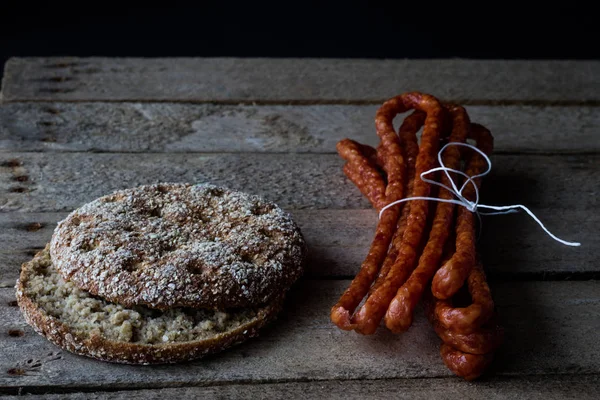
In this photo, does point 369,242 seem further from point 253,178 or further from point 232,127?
point 232,127

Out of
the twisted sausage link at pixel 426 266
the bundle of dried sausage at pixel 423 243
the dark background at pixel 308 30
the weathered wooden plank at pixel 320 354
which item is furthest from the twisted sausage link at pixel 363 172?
the dark background at pixel 308 30

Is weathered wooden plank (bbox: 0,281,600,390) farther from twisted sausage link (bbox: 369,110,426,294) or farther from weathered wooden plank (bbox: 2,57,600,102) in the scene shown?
weathered wooden plank (bbox: 2,57,600,102)

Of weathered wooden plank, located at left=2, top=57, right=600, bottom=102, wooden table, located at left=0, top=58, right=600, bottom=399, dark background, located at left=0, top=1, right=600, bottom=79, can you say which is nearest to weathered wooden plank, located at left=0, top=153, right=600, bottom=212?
wooden table, located at left=0, top=58, right=600, bottom=399

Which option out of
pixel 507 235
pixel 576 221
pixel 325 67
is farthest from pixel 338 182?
pixel 325 67

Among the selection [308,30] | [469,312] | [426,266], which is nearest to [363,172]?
[426,266]

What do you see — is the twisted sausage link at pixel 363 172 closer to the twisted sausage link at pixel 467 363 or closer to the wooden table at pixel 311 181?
the wooden table at pixel 311 181
